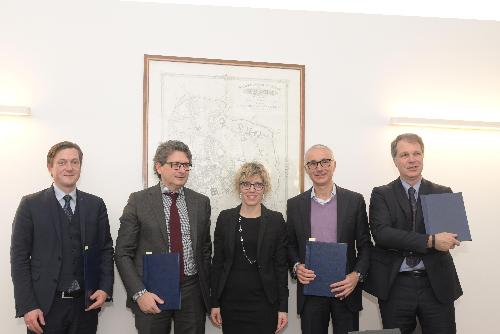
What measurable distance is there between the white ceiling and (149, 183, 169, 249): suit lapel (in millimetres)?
1730

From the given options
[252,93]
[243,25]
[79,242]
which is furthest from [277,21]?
[79,242]

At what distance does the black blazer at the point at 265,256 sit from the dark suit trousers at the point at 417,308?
637 millimetres

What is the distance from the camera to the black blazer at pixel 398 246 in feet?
8.78

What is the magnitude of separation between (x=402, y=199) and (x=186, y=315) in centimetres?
143

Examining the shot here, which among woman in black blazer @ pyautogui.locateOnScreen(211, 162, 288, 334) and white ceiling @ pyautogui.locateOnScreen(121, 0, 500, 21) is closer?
woman in black blazer @ pyautogui.locateOnScreen(211, 162, 288, 334)

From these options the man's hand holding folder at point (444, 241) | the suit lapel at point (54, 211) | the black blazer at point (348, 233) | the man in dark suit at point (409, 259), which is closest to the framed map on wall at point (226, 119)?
the black blazer at point (348, 233)

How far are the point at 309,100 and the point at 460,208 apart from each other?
1.41m

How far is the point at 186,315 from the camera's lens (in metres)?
2.79

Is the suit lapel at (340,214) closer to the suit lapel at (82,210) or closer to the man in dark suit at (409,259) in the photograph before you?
the man in dark suit at (409,259)

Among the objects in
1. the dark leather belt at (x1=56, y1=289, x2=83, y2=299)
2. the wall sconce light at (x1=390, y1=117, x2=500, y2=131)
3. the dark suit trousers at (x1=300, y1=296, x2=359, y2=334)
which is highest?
the wall sconce light at (x1=390, y1=117, x2=500, y2=131)

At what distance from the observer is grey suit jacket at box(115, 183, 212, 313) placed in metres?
2.69

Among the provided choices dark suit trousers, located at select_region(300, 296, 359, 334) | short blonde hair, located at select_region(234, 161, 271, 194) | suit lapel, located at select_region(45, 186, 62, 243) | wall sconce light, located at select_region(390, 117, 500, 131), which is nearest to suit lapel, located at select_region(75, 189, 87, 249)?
suit lapel, located at select_region(45, 186, 62, 243)

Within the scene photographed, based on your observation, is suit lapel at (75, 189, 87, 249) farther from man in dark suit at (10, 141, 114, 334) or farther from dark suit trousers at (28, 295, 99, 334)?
dark suit trousers at (28, 295, 99, 334)

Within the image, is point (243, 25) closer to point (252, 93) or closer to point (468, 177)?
point (252, 93)
